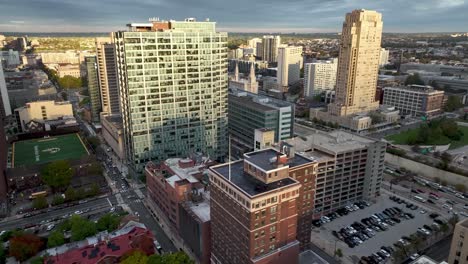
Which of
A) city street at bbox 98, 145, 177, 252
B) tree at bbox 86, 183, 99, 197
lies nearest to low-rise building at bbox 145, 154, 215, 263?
city street at bbox 98, 145, 177, 252

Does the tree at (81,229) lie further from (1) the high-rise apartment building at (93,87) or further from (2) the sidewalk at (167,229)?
(1) the high-rise apartment building at (93,87)

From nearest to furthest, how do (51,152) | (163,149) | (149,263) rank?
(149,263)
(163,149)
(51,152)

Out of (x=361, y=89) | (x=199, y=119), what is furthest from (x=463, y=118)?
(x=199, y=119)

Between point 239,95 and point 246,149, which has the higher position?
point 239,95

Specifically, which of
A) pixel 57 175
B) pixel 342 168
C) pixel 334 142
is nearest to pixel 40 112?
pixel 57 175

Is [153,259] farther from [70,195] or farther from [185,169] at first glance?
[70,195]

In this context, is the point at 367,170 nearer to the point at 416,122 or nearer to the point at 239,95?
the point at 239,95

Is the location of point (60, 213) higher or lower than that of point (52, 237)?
lower

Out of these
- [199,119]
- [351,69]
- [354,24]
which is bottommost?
[199,119]
